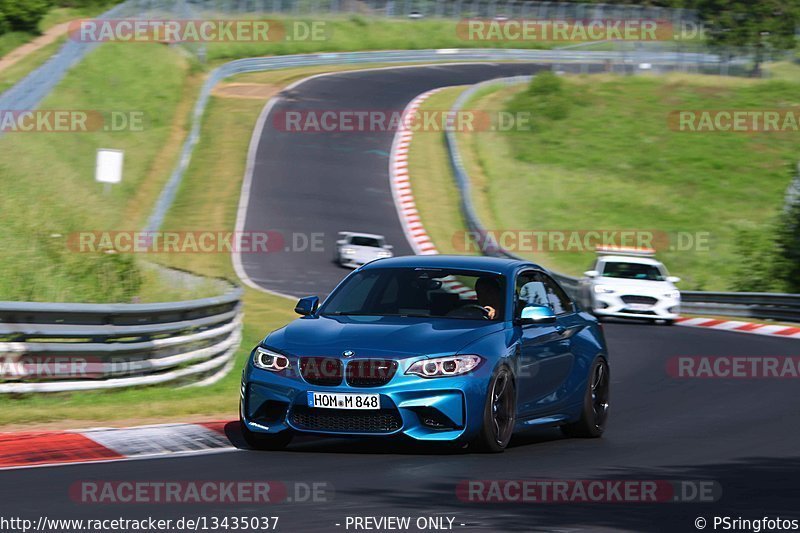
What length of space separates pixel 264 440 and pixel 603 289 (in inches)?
715

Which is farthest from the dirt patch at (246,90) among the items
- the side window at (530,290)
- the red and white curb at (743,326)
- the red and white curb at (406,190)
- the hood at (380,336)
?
the hood at (380,336)

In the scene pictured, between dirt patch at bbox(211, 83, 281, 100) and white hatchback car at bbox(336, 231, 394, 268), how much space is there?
2081 cm

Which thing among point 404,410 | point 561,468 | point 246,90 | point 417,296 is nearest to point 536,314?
point 417,296

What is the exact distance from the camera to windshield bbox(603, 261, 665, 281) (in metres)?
27.9

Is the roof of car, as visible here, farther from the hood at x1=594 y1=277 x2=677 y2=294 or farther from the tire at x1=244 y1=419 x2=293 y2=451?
the hood at x1=594 y1=277 x2=677 y2=294

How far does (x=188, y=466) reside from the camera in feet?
29.9

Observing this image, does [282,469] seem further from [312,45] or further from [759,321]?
[312,45]

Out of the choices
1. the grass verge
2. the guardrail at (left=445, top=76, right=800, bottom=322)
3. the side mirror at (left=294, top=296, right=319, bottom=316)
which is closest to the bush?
the grass verge

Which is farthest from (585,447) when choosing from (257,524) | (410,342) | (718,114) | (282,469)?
(718,114)

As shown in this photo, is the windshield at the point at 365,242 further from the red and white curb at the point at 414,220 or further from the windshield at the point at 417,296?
the windshield at the point at 417,296

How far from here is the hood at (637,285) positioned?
2725cm

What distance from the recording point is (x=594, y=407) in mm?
11539

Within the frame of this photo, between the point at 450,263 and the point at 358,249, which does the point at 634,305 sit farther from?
the point at 450,263

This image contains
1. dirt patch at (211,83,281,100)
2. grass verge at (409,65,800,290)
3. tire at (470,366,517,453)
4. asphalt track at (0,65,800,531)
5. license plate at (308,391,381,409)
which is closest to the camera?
asphalt track at (0,65,800,531)
